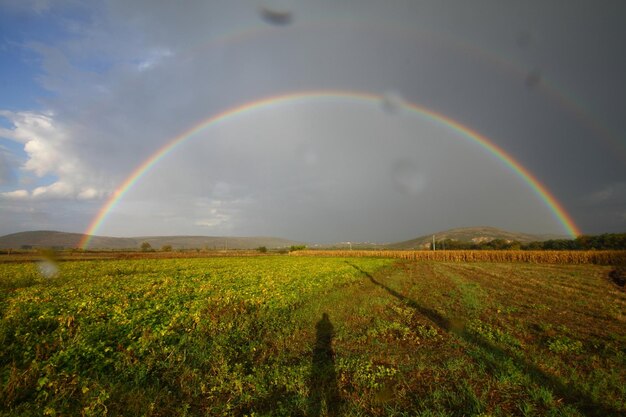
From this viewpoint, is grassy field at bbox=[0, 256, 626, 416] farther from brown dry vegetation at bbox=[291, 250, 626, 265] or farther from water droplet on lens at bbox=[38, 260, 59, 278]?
brown dry vegetation at bbox=[291, 250, 626, 265]

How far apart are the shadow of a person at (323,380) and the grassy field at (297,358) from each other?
3 cm

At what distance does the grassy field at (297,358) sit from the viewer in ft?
19.0

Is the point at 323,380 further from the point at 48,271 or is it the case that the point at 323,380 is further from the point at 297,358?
the point at 48,271

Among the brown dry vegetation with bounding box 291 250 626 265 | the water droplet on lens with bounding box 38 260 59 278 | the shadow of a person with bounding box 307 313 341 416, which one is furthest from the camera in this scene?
the brown dry vegetation with bounding box 291 250 626 265

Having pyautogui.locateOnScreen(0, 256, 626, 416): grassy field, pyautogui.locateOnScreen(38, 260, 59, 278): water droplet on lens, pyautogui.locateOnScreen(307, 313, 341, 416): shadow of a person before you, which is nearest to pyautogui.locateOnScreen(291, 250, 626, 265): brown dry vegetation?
pyautogui.locateOnScreen(0, 256, 626, 416): grassy field

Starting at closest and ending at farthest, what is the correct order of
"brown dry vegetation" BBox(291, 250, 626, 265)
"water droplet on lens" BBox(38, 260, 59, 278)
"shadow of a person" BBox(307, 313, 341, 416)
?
"shadow of a person" BBox(307, 313, 341, 416) < "water droplet on lens" BBox(38, 260, 59, 278) < "brown dry vegetation" BBox(291, 250, 626, 265)

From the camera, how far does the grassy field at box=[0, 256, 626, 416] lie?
579cm

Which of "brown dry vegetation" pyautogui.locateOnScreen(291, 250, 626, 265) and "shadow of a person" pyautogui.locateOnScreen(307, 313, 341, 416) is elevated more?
"shadow of a person" pyautogui.locateOnScreen(307, 313, 341, 416)

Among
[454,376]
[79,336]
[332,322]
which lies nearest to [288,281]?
[332,322]

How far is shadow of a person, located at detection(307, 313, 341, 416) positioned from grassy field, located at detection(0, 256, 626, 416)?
0.11 feet

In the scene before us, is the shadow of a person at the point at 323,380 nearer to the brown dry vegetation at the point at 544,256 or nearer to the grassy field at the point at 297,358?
the grassy field at the point at 297,358

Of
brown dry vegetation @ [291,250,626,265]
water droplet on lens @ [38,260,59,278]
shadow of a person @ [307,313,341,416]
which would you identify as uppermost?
shadow of a person @ [307,313,341,416]

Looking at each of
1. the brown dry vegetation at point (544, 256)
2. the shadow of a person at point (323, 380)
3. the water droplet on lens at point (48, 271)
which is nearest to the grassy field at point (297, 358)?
the shadow of a person at point (323, 380)

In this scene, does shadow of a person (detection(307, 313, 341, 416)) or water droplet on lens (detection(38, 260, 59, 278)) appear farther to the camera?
water droplet on lens (detection(38, 260, 59, 278))
